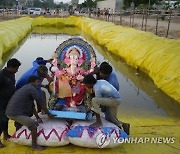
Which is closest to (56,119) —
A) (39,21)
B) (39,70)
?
(39,70)

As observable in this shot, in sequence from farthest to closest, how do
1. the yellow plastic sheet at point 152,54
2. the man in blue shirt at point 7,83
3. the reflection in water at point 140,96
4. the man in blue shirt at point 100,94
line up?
the yellow plastic sheet at point 152,54
the reflection in water at point 140,96
the man in blue shirt at point 100,94
the man in blue shirt at point 7,83

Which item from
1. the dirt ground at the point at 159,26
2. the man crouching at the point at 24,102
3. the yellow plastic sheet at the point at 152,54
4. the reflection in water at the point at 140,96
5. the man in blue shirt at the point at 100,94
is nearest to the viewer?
the man crouching at the point at 24,102

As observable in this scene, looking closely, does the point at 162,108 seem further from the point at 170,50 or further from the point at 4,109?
the point at 4,109

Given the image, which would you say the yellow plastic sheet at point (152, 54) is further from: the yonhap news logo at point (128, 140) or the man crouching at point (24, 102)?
the man crouching at point (24, 102)

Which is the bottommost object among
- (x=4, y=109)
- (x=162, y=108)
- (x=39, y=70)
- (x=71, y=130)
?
(x=162, y=108)

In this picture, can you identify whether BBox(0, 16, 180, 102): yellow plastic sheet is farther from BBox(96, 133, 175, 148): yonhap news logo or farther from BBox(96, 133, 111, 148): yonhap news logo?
BBox(96, 133, 111, 148): yonhap news logo

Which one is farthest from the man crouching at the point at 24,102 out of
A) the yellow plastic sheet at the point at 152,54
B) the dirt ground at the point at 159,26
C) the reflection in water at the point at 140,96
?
the dirt ground at the point at 159,26

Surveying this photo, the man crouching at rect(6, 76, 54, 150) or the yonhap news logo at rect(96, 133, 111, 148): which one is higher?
the man crouching at rect(6, 76, 54, 150)

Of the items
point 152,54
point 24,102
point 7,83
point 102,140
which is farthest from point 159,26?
point 24,102

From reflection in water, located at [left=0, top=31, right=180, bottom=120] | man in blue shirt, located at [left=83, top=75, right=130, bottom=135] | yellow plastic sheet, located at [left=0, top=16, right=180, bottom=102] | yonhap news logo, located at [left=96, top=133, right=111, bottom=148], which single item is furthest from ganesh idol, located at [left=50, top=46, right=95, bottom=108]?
yellow plastic sheet, located at [left=0, top=16, right=180, bottom=102]

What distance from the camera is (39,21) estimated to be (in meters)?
39.4

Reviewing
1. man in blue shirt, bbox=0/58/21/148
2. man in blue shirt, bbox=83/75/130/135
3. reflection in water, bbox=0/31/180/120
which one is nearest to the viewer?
man in blue shirt, bbox=0/58/21/148

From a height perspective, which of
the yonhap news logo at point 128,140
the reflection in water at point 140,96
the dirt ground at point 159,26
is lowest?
the reflection in water at point 140,96

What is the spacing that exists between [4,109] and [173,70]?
562 centimetres
